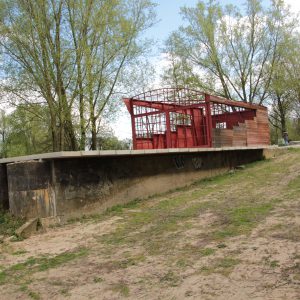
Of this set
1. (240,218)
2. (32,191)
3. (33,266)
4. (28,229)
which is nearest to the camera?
(33,266)

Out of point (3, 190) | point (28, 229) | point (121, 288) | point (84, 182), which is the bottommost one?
point (121, 288)

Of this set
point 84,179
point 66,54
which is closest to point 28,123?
point 66,54

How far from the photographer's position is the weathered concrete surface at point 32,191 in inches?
354

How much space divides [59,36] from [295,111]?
2996 centimetres

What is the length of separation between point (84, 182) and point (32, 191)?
1.25 m

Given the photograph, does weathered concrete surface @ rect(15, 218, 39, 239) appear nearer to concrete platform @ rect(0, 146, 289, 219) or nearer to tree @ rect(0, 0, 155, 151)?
concrete platform @ rect(0, 146, 289, 219)

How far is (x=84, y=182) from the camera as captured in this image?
9648mm

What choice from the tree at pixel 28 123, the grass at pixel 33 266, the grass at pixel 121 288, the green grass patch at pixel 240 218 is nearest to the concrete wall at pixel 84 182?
the grass at pixel 33 266

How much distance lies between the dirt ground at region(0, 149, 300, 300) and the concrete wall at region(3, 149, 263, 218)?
0.53 m

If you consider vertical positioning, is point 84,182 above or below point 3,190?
above

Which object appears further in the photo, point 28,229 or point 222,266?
point 28,229

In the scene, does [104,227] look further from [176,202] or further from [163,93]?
[163,93]

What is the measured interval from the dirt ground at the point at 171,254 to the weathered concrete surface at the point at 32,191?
0.65 meters

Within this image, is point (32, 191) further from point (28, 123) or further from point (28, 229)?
point (28, 123)
